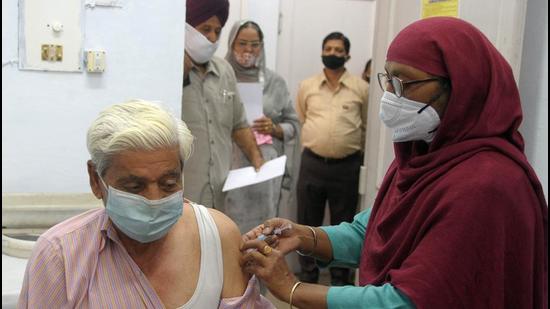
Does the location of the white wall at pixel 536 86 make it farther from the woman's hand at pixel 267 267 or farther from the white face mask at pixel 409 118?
the woman's hand at pixel 267 267

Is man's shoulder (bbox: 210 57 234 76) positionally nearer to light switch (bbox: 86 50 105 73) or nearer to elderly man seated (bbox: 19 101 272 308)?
light switch (bbox: 86 50 105 73)

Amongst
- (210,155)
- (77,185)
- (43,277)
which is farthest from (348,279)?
(43,277)

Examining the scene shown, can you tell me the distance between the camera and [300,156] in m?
4.07

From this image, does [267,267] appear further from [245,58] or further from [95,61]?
[245,58]

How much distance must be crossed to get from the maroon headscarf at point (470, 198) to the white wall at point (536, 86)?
55 centimetres

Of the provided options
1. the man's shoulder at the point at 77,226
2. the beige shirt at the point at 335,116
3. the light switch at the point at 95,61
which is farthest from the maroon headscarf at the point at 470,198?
the beige shirt at the point at 335,116

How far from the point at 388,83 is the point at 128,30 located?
1.18 metres

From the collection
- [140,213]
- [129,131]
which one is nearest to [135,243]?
[140,213]

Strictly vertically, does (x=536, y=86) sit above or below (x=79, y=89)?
above

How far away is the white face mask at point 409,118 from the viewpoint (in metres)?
1.31

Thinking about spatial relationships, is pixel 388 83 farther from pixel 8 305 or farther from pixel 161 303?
pixel 8 305

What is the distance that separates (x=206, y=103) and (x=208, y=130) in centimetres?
11

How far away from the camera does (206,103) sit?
2430 mm

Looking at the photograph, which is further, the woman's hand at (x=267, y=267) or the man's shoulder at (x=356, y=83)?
the man's shoulder at (x=356, y=83)
